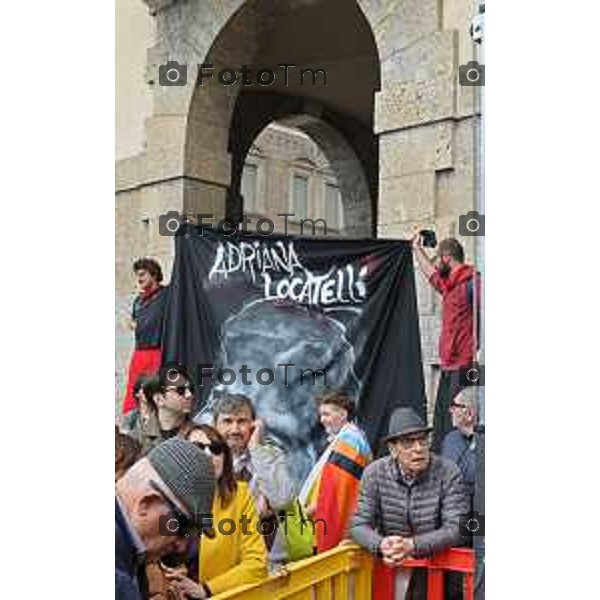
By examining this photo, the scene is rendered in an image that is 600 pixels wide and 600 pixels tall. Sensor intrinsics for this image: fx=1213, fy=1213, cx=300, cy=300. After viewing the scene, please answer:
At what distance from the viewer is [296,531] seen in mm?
3395

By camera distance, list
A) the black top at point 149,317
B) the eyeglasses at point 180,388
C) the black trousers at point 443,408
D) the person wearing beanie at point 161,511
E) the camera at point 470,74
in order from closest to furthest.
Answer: the camera at point 470,74 → the black trousers at point 443,408 → the person wearing beanie at point 161,511 → the eyeglasses at point 180,388 → the black top at point 149,317

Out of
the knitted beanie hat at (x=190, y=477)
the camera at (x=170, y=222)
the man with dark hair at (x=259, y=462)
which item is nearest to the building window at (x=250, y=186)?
the camera at (x=170, y=222)

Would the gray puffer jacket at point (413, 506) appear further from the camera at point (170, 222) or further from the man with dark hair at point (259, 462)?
the camera at point (170, 222)

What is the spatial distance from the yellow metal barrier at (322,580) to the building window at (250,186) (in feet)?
4.75

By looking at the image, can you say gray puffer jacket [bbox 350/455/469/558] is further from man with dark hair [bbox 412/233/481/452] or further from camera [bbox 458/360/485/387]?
camera [bbox 458/360/485/387]

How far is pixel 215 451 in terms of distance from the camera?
349 centimetres

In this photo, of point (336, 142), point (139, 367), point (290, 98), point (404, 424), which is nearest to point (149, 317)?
point (139, 367)

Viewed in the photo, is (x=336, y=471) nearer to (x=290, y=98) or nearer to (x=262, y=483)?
(x=262, y=483)

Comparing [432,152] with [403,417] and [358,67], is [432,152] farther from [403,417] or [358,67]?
[358,67]

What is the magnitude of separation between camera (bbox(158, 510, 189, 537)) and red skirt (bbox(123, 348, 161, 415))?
0.35 metres

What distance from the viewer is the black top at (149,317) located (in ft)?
11.9

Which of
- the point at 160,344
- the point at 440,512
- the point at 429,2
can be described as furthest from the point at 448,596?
the point at 429,2

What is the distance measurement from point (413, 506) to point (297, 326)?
61cm

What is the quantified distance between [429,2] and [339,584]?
161 centimetres
